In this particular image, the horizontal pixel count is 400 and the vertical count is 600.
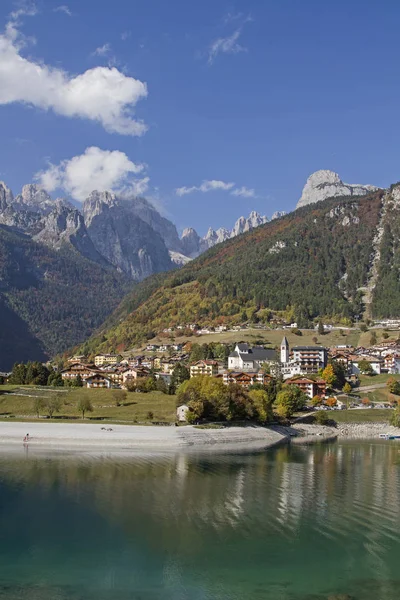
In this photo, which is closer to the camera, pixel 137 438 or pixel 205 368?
pixel 137 438

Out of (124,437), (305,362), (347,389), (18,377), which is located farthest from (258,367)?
(124,437)

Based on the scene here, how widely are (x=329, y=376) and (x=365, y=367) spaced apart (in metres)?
22.1

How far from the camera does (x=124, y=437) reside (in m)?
83.8

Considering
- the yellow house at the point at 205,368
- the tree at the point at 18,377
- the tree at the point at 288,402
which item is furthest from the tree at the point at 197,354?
the tree at the point at 18,377

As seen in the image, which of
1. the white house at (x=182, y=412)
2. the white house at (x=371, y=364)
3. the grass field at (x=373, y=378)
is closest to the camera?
the white house at (x=182, y=412)

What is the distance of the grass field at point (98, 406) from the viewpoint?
102375 mm

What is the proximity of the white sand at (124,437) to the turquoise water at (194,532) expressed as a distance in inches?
534

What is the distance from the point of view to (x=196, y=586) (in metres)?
30.9

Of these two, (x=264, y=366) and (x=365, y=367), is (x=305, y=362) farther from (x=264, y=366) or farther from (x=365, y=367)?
(x=365, y=367)

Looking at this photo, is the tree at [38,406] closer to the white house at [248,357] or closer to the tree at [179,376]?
the tree at [179,376]

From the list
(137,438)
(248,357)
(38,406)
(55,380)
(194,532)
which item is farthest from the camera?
(248,357)

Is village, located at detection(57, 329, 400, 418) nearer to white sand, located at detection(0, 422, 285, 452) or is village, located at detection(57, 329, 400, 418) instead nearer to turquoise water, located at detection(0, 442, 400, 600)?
white sand, located at detection(0, 422, 285, 452)

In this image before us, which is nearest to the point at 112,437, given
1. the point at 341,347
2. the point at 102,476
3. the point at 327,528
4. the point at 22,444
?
the point at 22,444

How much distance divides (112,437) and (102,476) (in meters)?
23.9
